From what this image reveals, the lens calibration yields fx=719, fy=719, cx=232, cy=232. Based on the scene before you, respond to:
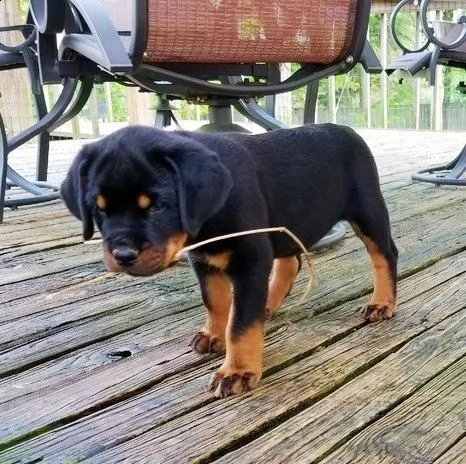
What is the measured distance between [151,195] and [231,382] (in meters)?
0.48

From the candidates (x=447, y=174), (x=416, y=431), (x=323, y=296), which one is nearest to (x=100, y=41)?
(x=323, y=296)

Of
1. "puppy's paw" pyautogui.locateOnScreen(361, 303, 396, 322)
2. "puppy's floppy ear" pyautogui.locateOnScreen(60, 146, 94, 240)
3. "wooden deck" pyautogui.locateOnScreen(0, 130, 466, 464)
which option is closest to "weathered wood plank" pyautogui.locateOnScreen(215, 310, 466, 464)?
"wooden deck" pyautogui.locateOnScreen(0, 130, 466, 464)

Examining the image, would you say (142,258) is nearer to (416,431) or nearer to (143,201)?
(143,201)

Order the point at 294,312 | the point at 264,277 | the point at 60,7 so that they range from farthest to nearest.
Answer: the point at 60,7
the point at 294,312
the point at 264,277

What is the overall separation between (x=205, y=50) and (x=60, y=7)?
2.39 ft

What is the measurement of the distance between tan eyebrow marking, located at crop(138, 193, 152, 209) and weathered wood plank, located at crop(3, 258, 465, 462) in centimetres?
45

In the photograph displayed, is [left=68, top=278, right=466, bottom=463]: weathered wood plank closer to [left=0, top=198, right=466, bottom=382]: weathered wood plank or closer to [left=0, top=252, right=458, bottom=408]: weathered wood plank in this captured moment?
[left=0, top=252, right=458, bottom=408]: weathered wood plank

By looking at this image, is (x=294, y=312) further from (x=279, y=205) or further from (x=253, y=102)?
(x=253, y=102)

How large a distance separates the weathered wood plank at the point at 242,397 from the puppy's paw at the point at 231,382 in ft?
0.08

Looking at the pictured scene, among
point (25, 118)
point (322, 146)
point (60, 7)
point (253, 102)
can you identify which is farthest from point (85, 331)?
A: point (25, 118)

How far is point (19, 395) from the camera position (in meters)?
1.72

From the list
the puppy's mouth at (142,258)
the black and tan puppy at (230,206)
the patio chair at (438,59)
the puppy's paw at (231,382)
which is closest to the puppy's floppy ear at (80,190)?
the black and tan puppy at (230,206)

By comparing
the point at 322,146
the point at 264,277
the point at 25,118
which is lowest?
the point at 25,118

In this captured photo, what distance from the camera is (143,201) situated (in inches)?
62.7
